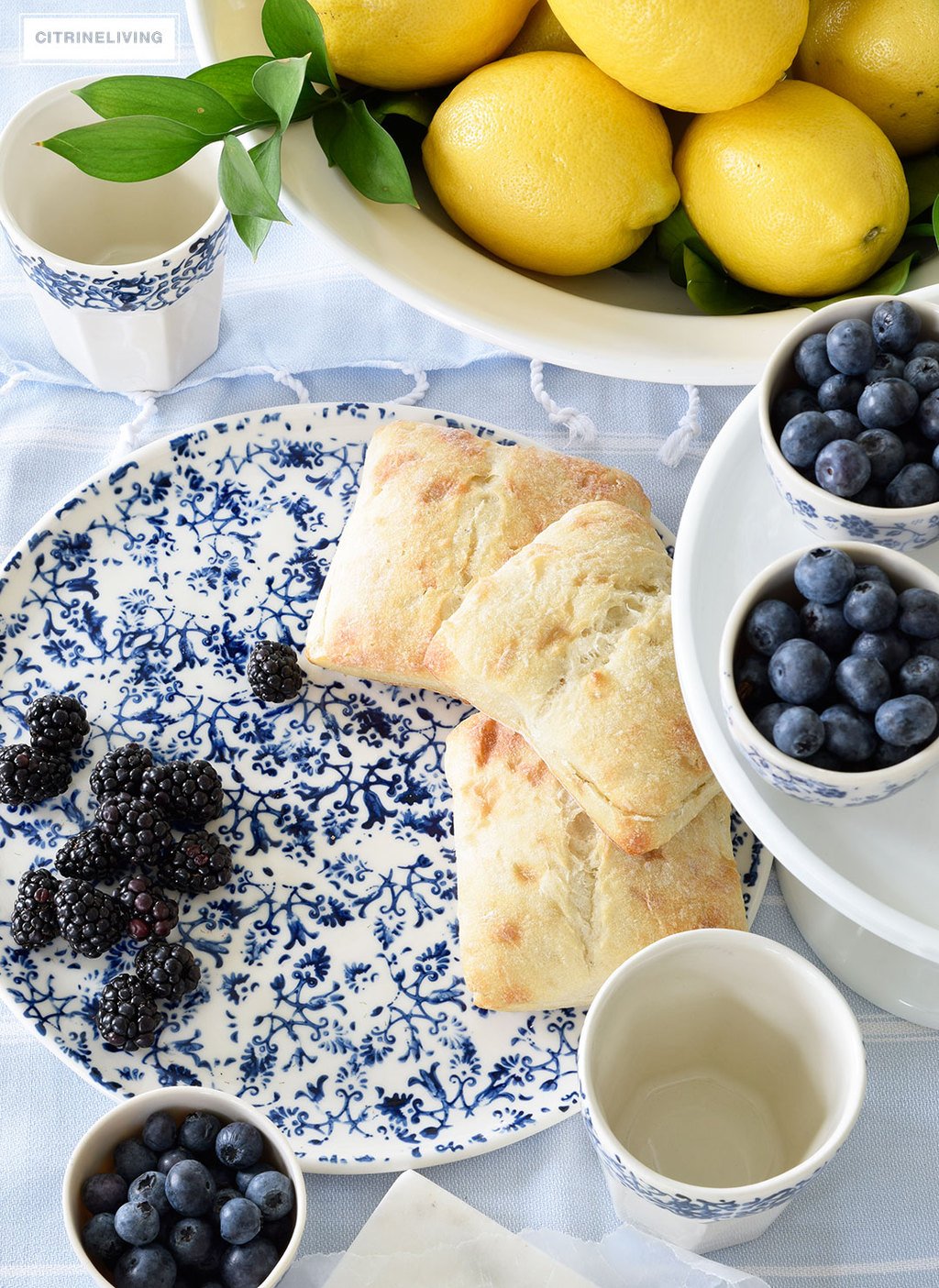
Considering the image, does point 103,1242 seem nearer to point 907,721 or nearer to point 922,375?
point 907,721

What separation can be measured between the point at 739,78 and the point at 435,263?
270 millimetres

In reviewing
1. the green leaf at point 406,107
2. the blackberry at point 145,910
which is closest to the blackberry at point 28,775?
the blackberry at point 145,910

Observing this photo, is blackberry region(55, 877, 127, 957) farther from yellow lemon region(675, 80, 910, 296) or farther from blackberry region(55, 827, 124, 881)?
yellow lemon region(675, 80, 910, 296)

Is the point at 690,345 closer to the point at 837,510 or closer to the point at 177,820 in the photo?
A: the point at 837,510

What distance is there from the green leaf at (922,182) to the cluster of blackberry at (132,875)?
0.79 metres

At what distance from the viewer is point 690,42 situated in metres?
0.93

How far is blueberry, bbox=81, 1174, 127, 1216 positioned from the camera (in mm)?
975

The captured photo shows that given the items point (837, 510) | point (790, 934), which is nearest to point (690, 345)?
point (837, 510)

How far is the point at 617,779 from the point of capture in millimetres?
1081

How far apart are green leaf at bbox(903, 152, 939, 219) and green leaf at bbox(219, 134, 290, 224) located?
0.51 metres

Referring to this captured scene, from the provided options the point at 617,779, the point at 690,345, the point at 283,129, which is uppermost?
the point at 283,129

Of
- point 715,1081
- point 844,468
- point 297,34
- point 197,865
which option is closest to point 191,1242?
point 197,865

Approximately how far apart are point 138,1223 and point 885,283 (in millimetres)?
909

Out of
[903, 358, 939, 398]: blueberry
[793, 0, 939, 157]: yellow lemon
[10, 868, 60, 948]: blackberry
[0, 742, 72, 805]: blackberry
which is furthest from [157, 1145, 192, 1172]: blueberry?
[793, 0, 939, 157]: yellow lemon
